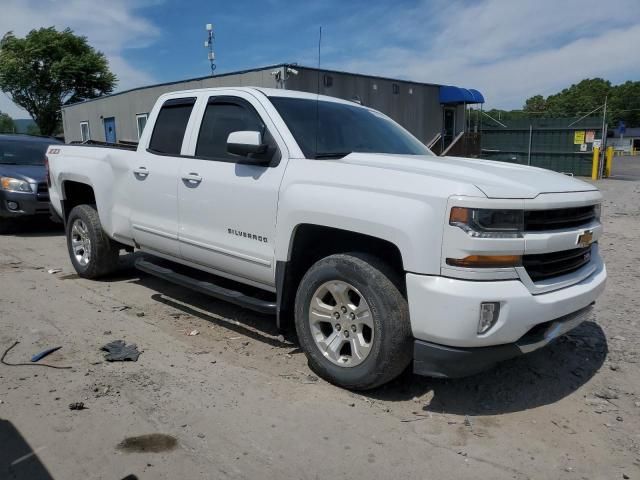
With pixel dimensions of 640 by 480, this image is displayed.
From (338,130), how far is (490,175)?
1.38 meters

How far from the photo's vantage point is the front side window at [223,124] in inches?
159

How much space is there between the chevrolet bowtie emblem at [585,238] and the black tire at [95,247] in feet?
15.0

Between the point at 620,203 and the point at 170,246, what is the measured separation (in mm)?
12253

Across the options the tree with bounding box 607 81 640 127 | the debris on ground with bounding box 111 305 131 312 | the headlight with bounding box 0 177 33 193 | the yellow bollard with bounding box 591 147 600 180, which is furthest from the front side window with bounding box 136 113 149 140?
the tree with bounding box 607 81 640 127

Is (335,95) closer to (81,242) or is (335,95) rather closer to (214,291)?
(81,242)

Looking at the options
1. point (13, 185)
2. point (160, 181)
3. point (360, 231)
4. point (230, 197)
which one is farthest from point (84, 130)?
point (360, 231)

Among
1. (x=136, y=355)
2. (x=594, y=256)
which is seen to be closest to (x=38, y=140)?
(x=136, y=355)

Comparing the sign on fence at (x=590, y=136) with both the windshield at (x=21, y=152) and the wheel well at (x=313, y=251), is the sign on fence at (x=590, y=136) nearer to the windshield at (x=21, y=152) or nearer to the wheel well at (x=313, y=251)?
the windshield at (x=21, y=152)

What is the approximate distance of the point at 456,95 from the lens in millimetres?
21656

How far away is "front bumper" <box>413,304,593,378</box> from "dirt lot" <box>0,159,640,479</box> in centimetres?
38

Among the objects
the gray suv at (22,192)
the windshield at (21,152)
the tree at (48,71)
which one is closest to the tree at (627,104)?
the tree at (48,71)

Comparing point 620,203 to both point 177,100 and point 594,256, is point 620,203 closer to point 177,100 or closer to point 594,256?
point 594,256

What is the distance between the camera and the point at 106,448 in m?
2.73

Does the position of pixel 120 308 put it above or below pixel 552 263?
below
